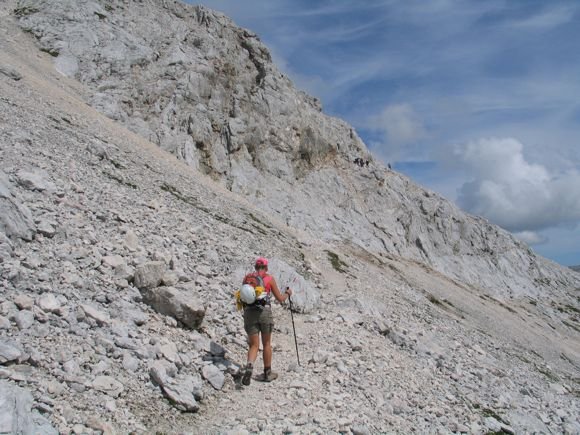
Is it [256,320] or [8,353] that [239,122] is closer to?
[256,320]

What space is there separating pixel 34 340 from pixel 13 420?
2.08 meters

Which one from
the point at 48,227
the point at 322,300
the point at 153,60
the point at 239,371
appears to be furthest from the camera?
the point at 153,60

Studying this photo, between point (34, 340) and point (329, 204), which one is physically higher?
point (329, 204)

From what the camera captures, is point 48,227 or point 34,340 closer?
point 34,340

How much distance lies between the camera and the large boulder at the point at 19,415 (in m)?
5.81

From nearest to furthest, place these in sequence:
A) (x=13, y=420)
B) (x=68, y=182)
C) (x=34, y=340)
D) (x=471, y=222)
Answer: (x=13, y=420) → (x=34, y=340) → (x=68, y=182) → (x=471, y=222)

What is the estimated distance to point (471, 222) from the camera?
67.5 meters

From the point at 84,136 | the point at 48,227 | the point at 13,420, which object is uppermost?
the point at 84,136

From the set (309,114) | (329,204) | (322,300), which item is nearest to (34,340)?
(322,300)

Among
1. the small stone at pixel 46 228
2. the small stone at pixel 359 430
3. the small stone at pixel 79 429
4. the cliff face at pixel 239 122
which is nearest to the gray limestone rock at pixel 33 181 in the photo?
the small stone at pixel 46 228

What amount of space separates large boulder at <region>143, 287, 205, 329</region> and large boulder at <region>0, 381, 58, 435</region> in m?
4.38

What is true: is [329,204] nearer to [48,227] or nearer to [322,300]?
[322,300]

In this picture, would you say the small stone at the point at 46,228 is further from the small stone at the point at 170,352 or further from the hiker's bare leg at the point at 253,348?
the hiker's bare leg at the point at 253,348

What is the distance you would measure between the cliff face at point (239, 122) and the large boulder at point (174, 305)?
30.5 m
